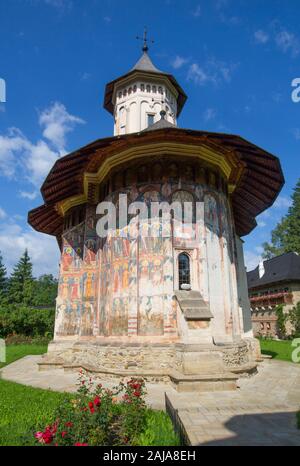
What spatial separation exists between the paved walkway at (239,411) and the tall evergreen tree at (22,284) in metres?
40.3

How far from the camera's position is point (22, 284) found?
4925 cm

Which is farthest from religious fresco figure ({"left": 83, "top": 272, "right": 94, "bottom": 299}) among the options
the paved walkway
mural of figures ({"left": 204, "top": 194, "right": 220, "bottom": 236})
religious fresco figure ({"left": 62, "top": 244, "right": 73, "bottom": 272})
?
mural of figures ({"left": 204, "top": 194, "right": 220, "bottom": 236})

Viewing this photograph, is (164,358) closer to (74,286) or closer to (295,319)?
(74,286)

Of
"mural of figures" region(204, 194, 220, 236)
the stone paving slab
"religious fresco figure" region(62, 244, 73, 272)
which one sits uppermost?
"mural of figures" region(204, 194, 220, 236)

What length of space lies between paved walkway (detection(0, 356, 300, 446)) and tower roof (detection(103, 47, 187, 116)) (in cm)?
1692

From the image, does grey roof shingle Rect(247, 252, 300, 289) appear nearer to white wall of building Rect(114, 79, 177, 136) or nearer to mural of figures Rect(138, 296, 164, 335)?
white wall of building Rect(114, 79, 177, 136)

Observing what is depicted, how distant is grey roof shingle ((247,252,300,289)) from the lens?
102 ft

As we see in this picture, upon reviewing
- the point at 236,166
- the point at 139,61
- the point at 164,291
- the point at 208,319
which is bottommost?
the point at 208,319

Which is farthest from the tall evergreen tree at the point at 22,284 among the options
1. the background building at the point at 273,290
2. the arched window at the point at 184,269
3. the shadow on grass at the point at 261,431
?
the shadow on grass at the point at 261,431

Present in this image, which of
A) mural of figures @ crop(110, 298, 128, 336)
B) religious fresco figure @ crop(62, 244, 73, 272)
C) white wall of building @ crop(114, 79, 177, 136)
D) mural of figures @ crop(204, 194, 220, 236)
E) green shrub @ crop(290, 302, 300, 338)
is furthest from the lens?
green shrub @ crop(290, 302, 300, 338)
